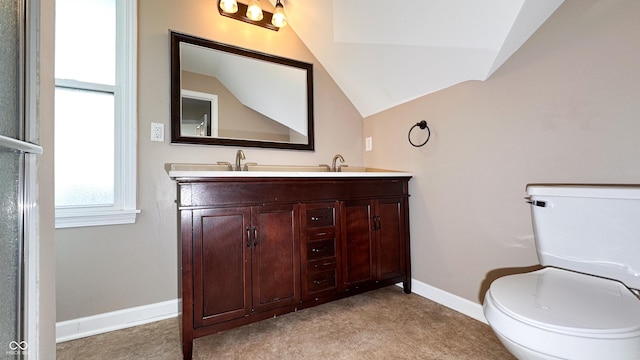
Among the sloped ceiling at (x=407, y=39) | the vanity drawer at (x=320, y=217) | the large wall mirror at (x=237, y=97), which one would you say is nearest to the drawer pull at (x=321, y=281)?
the vanity drawer at (x=320, y=217)

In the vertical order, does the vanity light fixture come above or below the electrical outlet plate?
above

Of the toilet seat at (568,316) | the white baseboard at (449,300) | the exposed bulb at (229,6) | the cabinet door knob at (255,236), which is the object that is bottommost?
the white baseboard at (449,300)

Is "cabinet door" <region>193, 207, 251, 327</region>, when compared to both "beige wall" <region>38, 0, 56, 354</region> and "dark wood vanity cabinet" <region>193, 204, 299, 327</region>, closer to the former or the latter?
"dark wood vanity cabinet" <region>193, 204, 299, 327</region>

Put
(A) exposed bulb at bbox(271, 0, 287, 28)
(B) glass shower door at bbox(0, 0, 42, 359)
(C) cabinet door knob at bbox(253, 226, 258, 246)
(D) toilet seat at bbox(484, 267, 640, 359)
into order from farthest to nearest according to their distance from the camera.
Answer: (A) exposed bulb at bbox(271, 0, 287, 28) < (C) cabinet door knob at bbox(253, 226, 258, 246) < (D) toilet seat at bbox(484, 267, 640, 359) < (B) glass shower door at bbox(0, 0, 42, 359)

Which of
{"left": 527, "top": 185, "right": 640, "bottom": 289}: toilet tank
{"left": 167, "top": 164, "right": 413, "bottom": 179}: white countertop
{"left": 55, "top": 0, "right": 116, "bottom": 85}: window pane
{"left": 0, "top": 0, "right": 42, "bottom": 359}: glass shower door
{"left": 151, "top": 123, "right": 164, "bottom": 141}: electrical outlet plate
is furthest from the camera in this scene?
{"left": 151, "top": 123, "right": 164, "bottom": 141}: electrical outlet plate

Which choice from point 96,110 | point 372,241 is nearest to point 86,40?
point 96,110

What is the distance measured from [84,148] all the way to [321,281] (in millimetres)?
1592

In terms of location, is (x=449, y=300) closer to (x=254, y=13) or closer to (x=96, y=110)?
(x=254, y=13)

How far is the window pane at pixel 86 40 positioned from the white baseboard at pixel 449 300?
2440 millimetres

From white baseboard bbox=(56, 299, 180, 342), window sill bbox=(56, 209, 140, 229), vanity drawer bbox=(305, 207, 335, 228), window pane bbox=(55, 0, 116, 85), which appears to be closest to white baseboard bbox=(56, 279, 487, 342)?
white baseboard bbox=(56, 299, 180, 342)

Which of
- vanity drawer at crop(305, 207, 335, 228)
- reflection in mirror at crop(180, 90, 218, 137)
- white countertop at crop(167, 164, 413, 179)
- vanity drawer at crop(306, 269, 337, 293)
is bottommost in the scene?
vanity drawer at crop(306, 269, 337, 293)

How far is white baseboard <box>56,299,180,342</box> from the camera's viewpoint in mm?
1494

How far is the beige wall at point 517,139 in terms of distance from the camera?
1.13 meters

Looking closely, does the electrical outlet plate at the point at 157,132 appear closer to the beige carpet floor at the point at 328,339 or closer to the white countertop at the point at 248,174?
the white countertop at the point at 248,174
